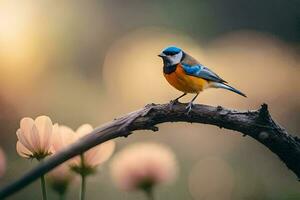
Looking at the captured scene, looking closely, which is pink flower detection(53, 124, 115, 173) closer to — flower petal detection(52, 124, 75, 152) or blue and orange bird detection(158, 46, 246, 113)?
flower petal detection(52, 124, 75, 152)

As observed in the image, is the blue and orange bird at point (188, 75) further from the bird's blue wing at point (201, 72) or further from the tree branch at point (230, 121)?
the tree branch at point (230, 121)

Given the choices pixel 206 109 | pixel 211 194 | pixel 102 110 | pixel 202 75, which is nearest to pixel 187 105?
pixel 206 109

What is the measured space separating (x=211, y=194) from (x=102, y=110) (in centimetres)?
21

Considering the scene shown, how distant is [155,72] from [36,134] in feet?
1.89

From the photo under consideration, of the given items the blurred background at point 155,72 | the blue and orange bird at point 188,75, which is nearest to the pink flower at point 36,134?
the blue and orange bird at point 188,75

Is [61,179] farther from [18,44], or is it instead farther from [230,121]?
[18,44]

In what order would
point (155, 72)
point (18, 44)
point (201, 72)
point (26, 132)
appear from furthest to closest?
point (155, 72), point (18, 44), point (201, 72), point (26, 132)

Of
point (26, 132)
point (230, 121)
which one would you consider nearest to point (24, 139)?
point (26, 132)

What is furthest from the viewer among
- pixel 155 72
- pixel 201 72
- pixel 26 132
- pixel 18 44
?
pixel 155 72

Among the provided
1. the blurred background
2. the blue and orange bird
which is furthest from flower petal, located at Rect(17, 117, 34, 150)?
the blurred background

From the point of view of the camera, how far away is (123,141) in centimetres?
82

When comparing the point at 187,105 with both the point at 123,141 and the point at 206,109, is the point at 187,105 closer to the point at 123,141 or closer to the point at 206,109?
the point at 206,109

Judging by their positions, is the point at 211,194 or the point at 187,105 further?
the point at 211,194

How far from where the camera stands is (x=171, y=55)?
520mm
